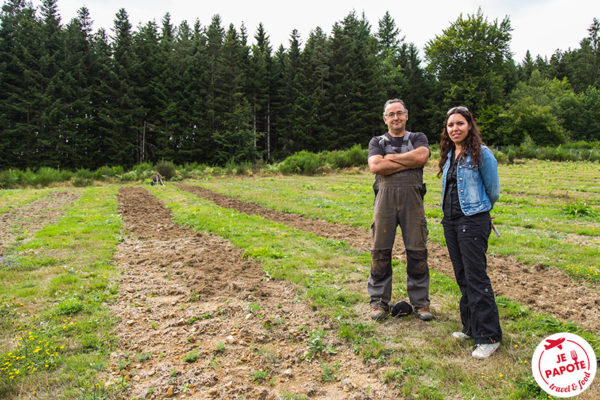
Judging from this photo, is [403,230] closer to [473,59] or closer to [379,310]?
[379,310]

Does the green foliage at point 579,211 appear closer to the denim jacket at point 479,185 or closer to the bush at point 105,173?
the denim jacket at point 479,185

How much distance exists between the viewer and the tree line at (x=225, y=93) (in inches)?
1425

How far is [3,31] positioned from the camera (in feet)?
121

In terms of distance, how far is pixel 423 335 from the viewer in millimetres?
3471

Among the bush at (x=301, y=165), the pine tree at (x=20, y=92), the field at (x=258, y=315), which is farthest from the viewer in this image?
the pine tree at (x=20, y=92)

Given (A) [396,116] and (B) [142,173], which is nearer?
(A) [396,116]

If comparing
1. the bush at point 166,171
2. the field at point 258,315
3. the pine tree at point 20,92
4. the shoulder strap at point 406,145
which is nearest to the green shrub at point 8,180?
the bush at point 166,171

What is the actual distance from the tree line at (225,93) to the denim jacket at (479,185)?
3741cm

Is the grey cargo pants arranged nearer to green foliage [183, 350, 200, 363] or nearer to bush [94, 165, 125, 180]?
green foliage [183, 350, 200, 363]

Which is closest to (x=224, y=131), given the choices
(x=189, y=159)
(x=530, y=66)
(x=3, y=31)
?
(x=189, y=159)

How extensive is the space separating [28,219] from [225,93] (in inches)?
1340

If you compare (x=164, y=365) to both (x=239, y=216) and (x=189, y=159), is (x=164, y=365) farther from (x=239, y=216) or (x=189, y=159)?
(x=189, y=159)

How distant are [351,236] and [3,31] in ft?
154

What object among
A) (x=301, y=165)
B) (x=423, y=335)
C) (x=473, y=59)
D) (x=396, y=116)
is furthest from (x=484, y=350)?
(x=473, y=59)
